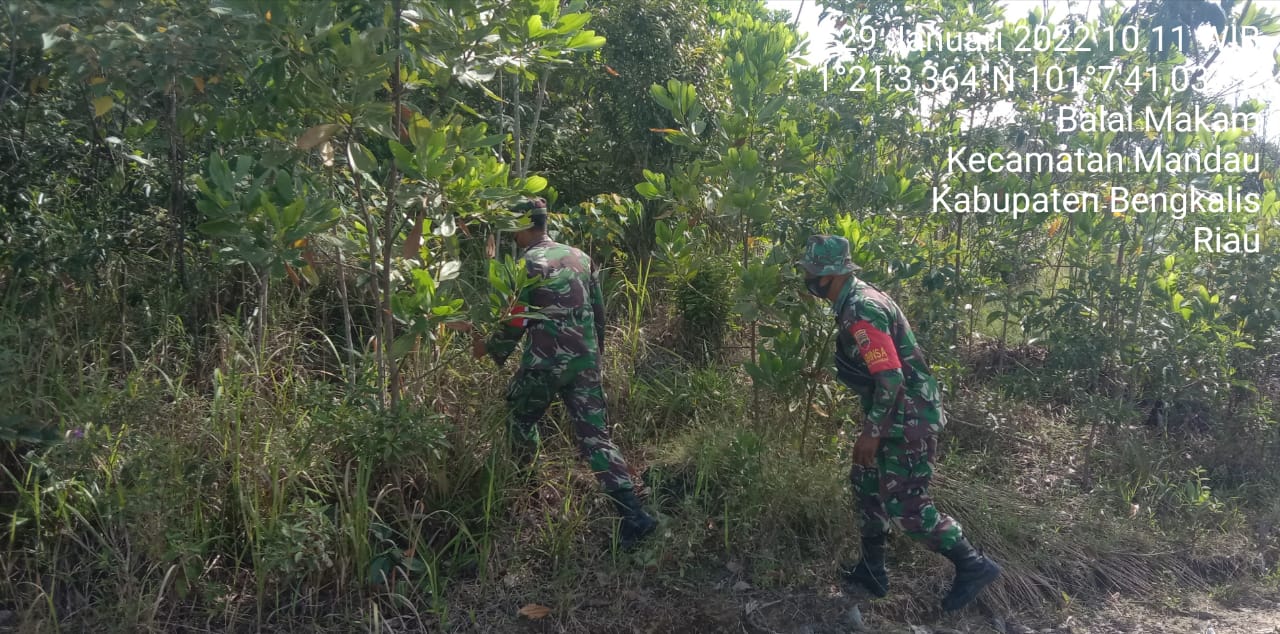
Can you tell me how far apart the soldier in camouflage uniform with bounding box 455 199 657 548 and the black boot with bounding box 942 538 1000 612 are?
1.44 m

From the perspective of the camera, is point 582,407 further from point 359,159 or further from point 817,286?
point 359,159

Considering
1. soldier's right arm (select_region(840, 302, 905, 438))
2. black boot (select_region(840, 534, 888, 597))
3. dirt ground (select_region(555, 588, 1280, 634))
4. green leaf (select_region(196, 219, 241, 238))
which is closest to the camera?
green leaf (select_region(196, 219, 241, 238))

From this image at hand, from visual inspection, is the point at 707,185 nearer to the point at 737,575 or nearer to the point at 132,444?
the point at 737,575

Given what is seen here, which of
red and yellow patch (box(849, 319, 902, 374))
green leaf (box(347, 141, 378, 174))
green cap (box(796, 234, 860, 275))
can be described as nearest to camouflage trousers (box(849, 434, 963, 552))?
red and yellow patch (box(849, 319, 902, 374))

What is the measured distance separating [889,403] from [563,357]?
5.05 ft

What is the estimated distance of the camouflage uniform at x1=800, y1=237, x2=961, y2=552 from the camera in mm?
4211

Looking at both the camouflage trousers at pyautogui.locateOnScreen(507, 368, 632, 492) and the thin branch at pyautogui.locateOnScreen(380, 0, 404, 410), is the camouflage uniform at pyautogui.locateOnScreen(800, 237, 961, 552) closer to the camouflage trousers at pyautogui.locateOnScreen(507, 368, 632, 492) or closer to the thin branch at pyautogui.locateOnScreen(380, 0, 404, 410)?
the camouflage trousers at pyautogui.locateOnScreen(507, 368, 632, 492)

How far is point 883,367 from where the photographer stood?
4156 mm

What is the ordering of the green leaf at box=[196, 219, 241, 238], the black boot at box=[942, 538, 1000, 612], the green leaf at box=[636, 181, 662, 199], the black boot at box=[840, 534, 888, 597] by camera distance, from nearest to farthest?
the green leaf at box=[196, 219, 241, 238] → the black boot at box=[942, 538, 1000, 612] → the black boot at box=[840, 534, 888, 597] → the green leaf at box=[636, 181, 662, 199]

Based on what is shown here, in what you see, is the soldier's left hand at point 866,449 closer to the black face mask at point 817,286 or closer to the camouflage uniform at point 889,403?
the camouflage uniform at point 889,403

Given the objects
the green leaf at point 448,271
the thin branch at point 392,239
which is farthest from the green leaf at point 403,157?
the green leaf at point 448,271

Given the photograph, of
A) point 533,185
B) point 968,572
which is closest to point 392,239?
point 533,185

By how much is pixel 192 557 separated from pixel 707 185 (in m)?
3.29

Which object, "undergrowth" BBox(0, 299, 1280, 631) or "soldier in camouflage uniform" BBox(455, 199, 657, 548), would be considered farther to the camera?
"soldier in camouflage uniform" BBox(455, 199, 657, 548)
